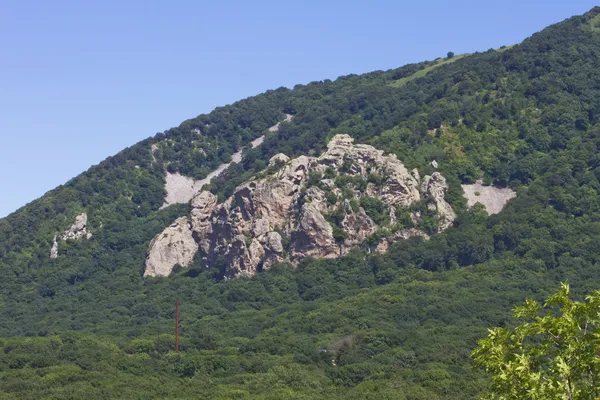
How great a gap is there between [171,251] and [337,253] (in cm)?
2941

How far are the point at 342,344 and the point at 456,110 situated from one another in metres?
66.1

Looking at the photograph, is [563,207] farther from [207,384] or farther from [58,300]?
[58,300]

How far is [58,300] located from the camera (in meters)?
152

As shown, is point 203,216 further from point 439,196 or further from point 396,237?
point 439,196

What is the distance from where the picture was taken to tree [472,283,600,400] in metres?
28.9

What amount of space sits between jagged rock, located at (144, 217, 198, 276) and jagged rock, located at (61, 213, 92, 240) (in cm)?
2040

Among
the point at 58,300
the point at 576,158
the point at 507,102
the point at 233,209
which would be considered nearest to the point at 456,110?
the point at 507,102

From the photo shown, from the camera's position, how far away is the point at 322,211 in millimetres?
138000

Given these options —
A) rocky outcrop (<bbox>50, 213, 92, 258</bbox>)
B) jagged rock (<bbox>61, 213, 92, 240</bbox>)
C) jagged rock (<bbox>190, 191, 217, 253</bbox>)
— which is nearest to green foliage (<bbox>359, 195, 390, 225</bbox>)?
jagged rock (<bbox>190, 191, 217, 253</bbox>)

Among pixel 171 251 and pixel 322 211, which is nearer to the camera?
pixel 322 211

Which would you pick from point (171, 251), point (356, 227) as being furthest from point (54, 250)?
point (356, 227)

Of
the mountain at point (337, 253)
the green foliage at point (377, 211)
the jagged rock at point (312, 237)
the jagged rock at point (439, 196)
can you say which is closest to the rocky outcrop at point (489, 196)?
Answer: the mountain at point (337, 253)

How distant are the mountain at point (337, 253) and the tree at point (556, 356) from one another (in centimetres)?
5297

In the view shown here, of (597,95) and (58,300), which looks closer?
(58,300)
